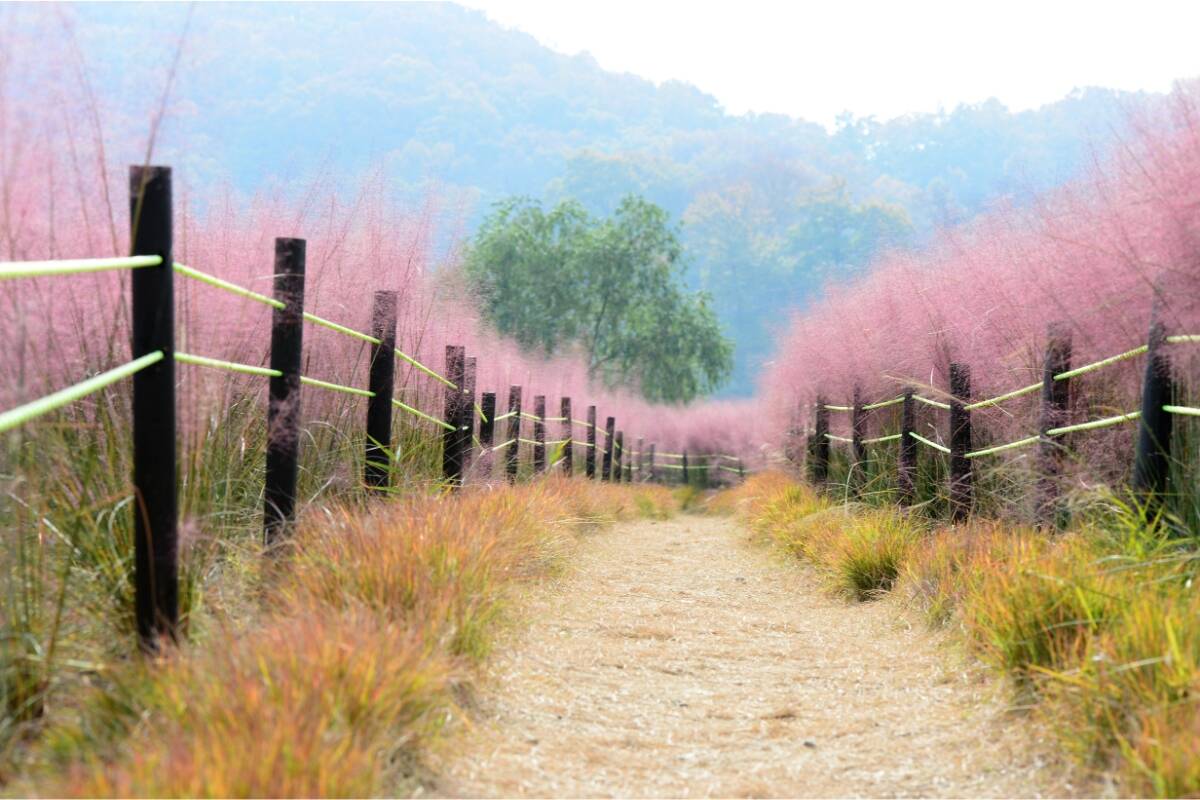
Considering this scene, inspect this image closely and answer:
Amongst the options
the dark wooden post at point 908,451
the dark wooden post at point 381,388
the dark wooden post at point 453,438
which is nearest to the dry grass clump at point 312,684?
the dark wooden post at point 381,388

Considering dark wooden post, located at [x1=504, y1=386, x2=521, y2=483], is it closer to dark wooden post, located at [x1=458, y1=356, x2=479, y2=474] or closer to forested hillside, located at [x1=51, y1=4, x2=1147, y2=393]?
dark wooden post, located at [x1=458, y1=356, x2=479, y2=474]

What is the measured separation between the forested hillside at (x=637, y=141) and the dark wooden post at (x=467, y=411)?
37.6 m

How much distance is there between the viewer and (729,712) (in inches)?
136

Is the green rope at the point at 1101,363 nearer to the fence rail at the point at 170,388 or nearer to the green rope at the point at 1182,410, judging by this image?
the green rope at the point at 1182,410

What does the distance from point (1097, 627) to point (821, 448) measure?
6.25 metres

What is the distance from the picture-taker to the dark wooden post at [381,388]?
502cm

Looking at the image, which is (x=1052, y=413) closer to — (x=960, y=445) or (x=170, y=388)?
(x=960, y=445)

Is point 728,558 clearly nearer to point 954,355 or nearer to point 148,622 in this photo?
point 954,355

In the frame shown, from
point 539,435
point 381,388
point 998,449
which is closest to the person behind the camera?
point 381,388

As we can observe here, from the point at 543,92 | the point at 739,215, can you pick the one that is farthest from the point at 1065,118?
the point at 543,92

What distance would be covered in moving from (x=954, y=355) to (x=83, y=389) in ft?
15.4

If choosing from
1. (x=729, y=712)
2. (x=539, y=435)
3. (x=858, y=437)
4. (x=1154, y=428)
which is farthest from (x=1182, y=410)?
(x=539, y=435)

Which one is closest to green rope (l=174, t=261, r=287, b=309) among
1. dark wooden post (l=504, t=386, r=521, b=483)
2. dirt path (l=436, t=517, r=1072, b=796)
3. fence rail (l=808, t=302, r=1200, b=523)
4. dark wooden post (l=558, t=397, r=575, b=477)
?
dirt path (l=436, t=517, r=1072, b=796)

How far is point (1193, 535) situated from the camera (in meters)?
3.44
